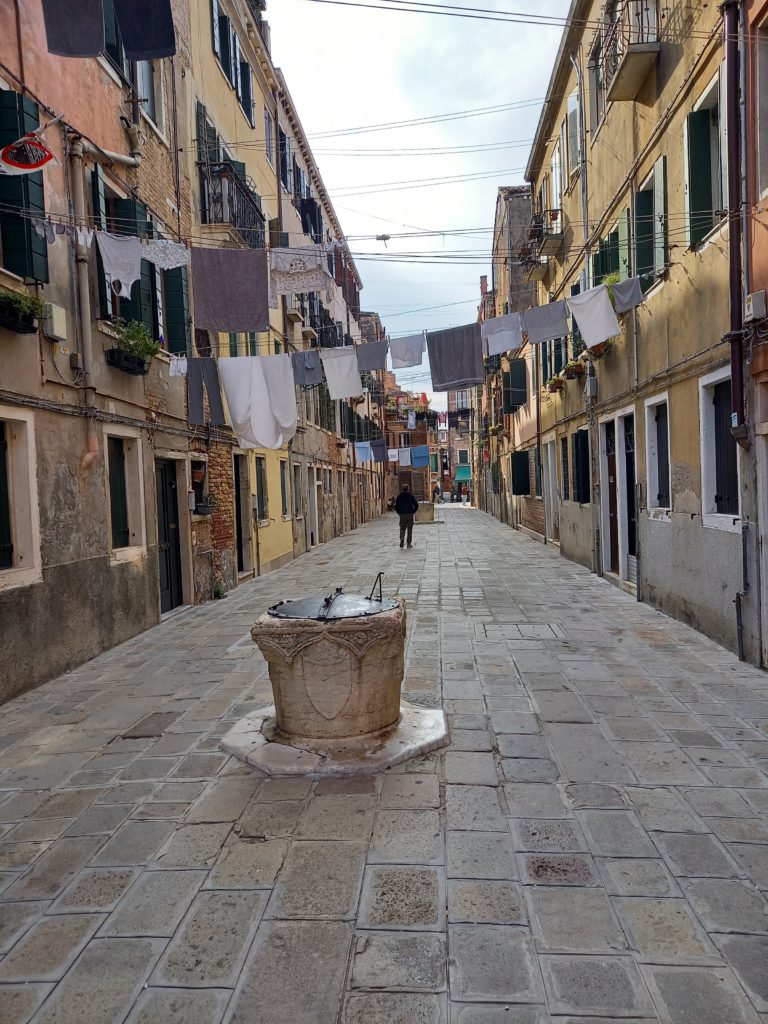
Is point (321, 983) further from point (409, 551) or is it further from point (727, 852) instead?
point (409, 551)

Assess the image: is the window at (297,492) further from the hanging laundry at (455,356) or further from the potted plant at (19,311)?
the potted plant at (19,311)

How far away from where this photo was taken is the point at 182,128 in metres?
11.0

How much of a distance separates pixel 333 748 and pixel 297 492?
15524mm

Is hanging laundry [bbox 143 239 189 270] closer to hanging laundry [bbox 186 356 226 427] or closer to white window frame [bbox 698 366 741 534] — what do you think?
hanging laundry [bbox 186 356 226 427]

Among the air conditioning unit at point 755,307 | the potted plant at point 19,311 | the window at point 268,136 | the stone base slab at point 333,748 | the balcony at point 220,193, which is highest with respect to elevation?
the window at point 268,136

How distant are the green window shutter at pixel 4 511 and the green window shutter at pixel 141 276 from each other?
2.92 m

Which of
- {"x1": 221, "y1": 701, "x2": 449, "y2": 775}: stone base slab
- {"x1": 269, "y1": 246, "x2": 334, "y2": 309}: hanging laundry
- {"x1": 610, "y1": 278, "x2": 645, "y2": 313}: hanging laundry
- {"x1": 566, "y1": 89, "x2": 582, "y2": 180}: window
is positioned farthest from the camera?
{"x1": 566, "y1": 89, "x2": 582, "y2": 180}: window

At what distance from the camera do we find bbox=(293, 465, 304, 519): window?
19.1m

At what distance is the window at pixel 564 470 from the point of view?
15719 mm

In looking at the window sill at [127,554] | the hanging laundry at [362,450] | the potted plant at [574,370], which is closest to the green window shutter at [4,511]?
the window sill at [127,554]

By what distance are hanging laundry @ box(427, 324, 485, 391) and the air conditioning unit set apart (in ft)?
13.3

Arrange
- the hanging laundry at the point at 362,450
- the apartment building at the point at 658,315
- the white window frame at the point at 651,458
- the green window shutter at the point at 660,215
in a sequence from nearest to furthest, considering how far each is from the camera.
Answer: the apartment building at the point at 658,315
the green window shutter at the point at 660,215
the white window frame at the point at 651,458
the hanging laundry at the point at 362,450

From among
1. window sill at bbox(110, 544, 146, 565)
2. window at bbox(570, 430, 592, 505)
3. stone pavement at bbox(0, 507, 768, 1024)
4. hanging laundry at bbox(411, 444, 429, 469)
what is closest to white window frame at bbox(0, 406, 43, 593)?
stone pavement at bbox(0, 507, 768, 1024)

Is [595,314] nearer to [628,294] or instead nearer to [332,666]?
[628,294]
